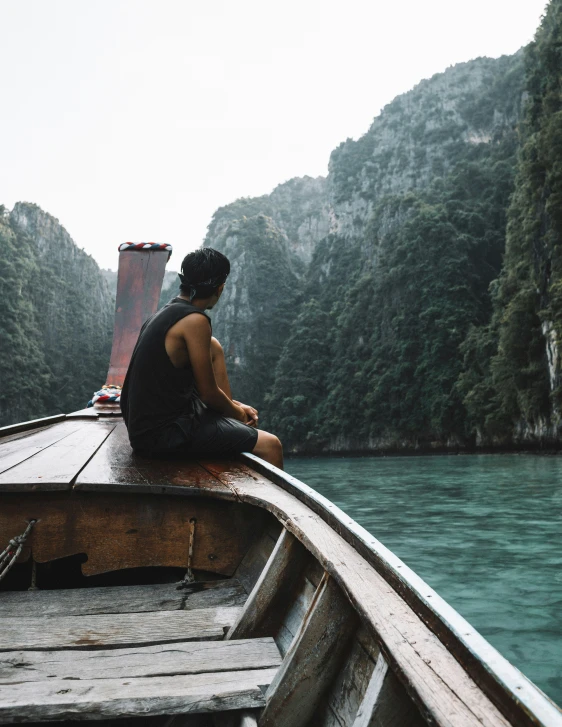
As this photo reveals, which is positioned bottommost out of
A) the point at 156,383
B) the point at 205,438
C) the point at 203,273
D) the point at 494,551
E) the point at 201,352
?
the point at 494,551

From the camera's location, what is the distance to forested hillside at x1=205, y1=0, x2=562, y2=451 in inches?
778

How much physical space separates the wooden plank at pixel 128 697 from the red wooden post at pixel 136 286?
522 centimetres

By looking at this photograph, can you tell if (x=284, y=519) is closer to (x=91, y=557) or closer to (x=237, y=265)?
(x=91, y=557)

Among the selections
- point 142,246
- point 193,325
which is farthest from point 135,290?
point 193,325

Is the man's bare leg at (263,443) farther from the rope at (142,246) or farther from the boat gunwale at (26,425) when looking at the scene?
the rope at (142,246)

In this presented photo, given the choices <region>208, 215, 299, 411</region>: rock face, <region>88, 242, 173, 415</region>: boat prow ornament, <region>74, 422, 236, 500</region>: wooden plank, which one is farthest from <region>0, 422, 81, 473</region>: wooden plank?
<region>208, 215, 299, 411</region>: rock face

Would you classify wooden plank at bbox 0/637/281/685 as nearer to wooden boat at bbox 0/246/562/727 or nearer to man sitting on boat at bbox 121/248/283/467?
wooden boat at bbox 0/246/562/727

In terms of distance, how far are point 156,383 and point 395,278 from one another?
32892mm

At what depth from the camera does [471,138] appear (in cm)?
4569

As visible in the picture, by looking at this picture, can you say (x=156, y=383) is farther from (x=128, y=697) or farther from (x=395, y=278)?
(x=395, y=278)

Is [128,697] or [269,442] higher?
[269,442]

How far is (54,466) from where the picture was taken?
6.19ft

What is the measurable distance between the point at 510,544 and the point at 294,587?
3.56 metres

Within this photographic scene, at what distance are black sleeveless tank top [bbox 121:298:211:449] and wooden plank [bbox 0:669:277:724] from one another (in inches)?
44.1
